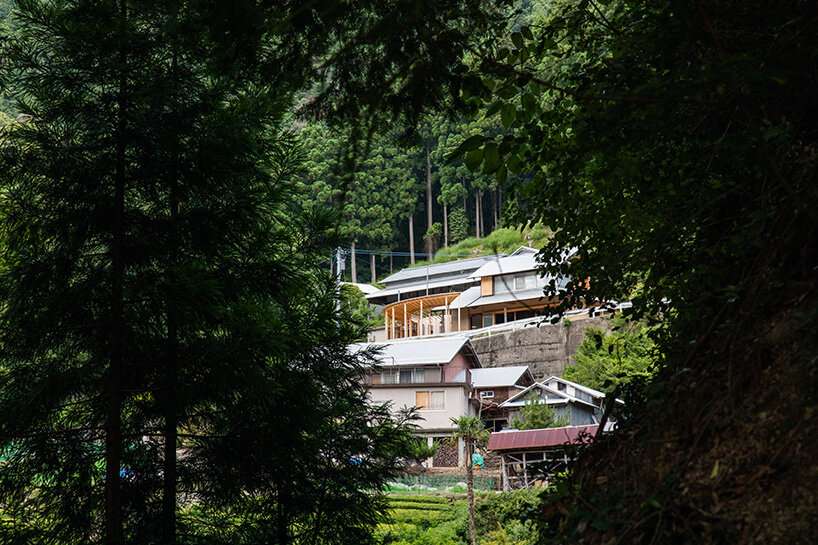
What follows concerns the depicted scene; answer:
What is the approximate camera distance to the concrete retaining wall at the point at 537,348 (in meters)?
32.3

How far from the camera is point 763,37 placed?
7.86ft

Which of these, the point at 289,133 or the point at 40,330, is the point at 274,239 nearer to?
the point at 289,133

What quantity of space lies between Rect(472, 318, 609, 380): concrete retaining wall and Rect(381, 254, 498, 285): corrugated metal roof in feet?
28.7

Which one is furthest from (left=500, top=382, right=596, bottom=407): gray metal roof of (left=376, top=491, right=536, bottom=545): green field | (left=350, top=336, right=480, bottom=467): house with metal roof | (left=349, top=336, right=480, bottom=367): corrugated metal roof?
(left=376, top=491, right=536, bottom=545): green field

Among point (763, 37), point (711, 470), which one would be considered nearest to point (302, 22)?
point (763, 37)

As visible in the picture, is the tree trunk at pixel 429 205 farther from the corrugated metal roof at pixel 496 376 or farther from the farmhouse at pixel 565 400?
the farmhouse at pixel 565 400

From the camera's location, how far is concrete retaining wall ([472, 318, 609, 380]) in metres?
32.3

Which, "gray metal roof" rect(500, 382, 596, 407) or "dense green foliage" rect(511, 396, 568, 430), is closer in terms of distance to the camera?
"dense green foliage" rect(511, 396, 568, 430)

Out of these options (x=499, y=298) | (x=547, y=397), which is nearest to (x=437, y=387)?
(x=547, y=397)

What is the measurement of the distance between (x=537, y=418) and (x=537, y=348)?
8.44m

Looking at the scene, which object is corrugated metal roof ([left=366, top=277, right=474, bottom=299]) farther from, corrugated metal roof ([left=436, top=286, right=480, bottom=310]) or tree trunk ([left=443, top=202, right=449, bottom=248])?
tree trunk ([left=443, top=202, right=449, bottom=248])

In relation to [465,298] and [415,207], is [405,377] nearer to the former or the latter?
[465,298]

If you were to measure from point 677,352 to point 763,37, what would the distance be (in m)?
1.09

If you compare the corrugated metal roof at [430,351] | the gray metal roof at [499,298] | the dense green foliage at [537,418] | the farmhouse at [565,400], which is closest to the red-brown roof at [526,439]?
the dense green foliage at [537,418]
